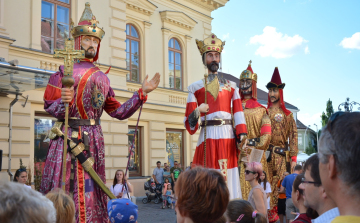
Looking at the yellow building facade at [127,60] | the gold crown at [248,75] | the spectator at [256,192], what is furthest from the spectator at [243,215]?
the yellow building facade at [127,60]

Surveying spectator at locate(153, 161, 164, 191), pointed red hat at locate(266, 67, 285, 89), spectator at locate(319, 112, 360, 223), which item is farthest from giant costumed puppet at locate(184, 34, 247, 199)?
spectator at locate(153, 161, 164, 191)

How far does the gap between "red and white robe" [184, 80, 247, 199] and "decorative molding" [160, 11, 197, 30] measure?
1374 cm

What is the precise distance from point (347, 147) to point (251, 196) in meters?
3.36

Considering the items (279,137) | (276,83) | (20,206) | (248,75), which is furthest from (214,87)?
(20,206)

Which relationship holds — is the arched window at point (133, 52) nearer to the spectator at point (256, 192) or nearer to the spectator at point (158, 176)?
the spectator at point (158, 176)

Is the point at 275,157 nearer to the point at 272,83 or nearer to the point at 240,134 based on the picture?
the point at 272,83

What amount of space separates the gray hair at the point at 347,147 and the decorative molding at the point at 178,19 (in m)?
18.2

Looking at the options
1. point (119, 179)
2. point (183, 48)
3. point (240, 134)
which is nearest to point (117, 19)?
point (183, 48)

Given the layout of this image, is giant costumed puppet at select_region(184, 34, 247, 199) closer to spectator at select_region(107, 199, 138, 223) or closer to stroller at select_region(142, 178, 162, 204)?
spectator at select_region(107, 199, 138, 223)

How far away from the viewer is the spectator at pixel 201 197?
2.39 meters

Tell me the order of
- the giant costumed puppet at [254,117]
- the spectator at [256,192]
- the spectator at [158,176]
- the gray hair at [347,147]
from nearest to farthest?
the gray hair at [347,147]
the spectator at [256,192]
the giant costumed puppet at [254,117]
the spectator at [158,176]

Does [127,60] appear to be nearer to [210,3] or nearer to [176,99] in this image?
[176,99]

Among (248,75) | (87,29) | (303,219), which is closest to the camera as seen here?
(303,219)

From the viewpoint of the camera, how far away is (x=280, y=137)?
8367 mm
